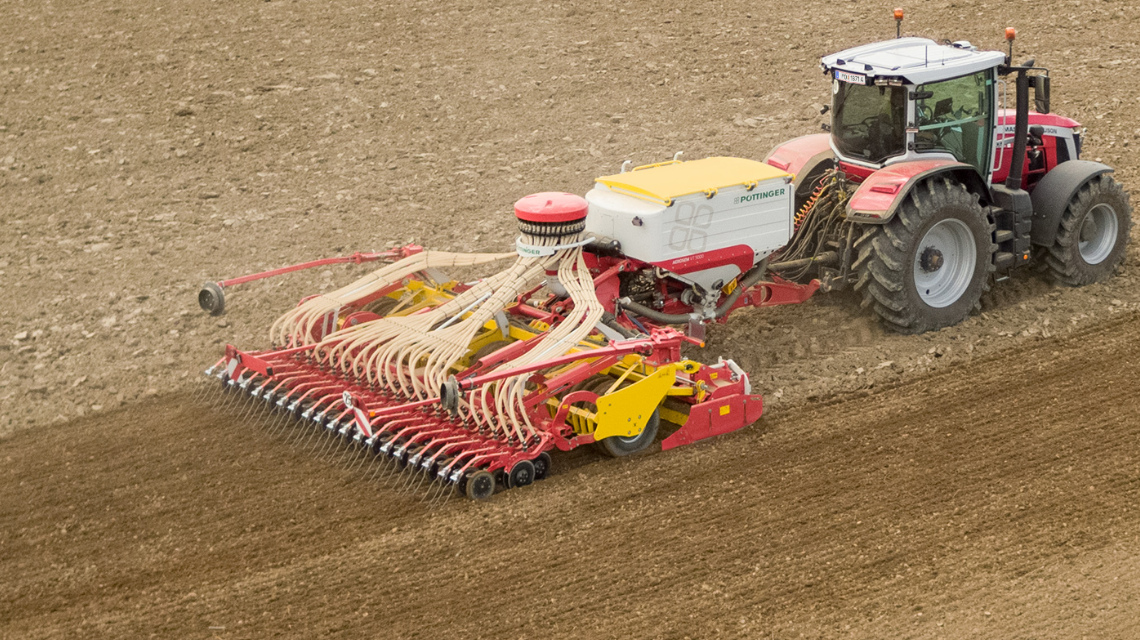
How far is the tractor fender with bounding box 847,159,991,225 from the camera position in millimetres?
7941

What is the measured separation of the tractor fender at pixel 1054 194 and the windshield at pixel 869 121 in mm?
1218

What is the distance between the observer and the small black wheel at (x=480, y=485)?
646cm

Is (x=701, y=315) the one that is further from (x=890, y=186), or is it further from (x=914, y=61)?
(x=914, y=61)

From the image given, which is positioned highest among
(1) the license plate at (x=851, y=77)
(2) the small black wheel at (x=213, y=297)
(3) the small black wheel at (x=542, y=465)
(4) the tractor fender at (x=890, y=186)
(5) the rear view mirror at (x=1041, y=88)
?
(1) the license plate at (x=851, y=77)

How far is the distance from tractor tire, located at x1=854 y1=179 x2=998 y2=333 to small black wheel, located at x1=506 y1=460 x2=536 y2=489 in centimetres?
271

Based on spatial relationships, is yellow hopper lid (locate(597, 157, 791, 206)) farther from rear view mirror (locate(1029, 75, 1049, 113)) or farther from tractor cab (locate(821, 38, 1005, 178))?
rear view mirror (locate(1029, 75, 1049, 113))

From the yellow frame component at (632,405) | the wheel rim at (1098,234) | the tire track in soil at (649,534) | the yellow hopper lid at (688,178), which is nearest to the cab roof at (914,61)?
the yellow hopper lid at (688,178)

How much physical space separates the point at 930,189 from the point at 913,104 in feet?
1.75

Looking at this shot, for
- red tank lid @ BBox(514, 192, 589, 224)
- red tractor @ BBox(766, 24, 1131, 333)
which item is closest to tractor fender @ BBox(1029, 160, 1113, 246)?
red tractor @ BBox(766, 24, 1131, 333)

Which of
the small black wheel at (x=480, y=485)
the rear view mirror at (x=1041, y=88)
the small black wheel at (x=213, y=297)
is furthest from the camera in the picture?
the rear view mirror at (x=1041, y=88)

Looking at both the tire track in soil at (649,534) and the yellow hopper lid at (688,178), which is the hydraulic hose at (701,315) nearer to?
the yellow hopper lid at (688,178)

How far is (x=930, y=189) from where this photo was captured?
8086mm

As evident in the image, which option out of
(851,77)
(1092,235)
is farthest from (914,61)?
(1092,235)

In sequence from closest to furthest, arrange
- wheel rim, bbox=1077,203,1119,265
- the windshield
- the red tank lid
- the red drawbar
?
1. the red drawbar
2. the red tank lid
3. the windshield
4. wheel rim, bbox=1077,203,1119,265
